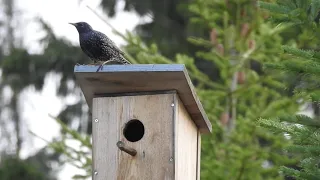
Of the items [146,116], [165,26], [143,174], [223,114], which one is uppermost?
[165,26]

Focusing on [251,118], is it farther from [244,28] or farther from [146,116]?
[146,116]

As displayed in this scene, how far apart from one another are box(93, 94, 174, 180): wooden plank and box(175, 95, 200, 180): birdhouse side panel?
0.06 meters

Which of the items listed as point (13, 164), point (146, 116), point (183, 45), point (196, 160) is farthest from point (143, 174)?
point (183, 45)

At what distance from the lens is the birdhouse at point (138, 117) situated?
4090 mm

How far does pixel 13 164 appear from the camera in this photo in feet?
35.5

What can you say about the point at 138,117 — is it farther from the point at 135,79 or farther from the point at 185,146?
the point at 185,146

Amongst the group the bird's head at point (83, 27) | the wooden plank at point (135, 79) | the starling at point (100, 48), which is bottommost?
the wooden plank at point (135, 79)

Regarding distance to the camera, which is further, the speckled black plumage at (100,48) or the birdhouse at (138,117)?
the speckled black plumage at (100,48)

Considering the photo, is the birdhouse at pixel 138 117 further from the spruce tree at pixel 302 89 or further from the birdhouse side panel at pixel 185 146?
the spruce tree at pixel 302 89

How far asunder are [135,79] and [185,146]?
0.50 metres

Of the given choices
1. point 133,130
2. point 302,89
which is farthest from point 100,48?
point 302,89

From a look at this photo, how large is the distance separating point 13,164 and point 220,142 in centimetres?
378

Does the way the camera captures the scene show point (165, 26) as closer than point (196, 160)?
No

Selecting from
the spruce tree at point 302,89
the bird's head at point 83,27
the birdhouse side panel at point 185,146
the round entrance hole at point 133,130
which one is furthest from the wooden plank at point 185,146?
the bird's head at point 83,27
